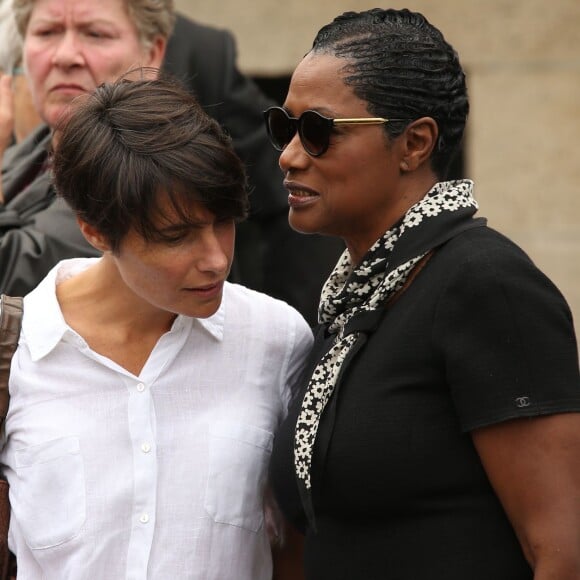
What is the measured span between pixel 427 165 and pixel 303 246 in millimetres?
1727

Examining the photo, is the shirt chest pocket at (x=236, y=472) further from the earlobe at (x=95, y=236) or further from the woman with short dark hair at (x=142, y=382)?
the earlobe at (x=95, y=236)

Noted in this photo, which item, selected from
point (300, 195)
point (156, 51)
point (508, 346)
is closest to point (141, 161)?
point (300, 195)

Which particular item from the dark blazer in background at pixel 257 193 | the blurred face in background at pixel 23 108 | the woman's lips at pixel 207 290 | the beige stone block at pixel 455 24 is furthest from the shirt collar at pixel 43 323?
the beige stone block at pixel 455 24

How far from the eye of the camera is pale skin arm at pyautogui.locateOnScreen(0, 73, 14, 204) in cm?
348

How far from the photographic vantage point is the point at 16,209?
3.41 meters

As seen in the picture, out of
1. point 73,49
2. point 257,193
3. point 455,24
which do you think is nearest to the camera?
point 73,49

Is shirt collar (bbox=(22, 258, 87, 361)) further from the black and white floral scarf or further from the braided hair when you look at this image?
the braided hair

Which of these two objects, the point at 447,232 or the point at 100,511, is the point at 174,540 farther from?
the point at 447,232

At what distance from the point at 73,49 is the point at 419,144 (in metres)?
1.28

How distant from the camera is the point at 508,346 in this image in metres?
2.31

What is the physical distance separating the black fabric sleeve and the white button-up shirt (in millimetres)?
581

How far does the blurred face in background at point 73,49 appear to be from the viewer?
11.4ft

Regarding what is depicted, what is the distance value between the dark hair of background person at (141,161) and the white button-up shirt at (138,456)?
0.27 meters

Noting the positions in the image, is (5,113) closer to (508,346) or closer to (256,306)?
(256,306)
